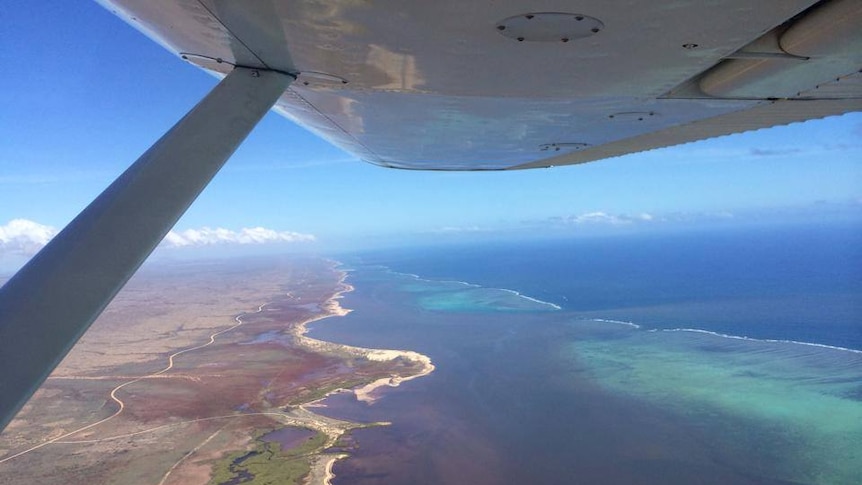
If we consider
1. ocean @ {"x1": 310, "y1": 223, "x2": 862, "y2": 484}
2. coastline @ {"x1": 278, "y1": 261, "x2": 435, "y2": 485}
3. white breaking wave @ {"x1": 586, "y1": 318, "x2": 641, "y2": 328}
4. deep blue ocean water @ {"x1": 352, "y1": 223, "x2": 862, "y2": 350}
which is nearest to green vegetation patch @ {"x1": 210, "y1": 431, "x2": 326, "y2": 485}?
coastline @ {"x1": 278, "y1": 261, "x2": 435, "y2": 485}

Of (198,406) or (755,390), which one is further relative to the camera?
(198,406)

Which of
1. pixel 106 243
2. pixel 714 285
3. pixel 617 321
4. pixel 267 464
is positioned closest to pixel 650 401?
pixel 617 321

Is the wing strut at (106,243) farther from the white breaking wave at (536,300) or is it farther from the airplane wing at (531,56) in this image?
the white breaking wave at (536,300)

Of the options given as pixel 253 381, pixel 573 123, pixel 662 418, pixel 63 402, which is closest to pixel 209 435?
Result: pixel 253 381

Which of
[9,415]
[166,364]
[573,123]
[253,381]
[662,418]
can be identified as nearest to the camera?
[9,415]

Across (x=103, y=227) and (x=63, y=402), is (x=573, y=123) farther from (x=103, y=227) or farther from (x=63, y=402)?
(x=63, y=402)

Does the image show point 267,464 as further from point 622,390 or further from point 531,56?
point 531,56
